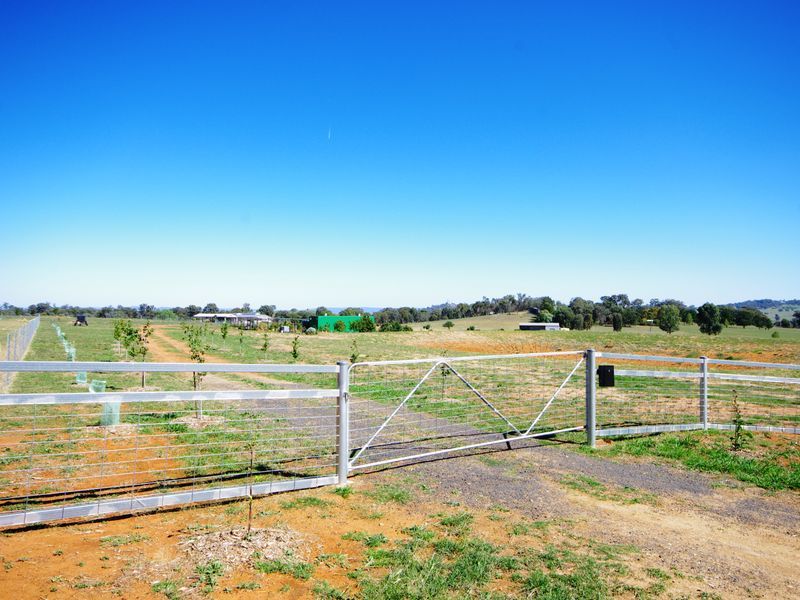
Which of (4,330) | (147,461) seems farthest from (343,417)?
(4,330)

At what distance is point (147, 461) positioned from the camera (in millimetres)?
8047

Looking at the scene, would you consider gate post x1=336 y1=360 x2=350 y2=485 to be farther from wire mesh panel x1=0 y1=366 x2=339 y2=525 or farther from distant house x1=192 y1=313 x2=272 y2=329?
distant house x1=192 y1=313 x2=272 y2=329

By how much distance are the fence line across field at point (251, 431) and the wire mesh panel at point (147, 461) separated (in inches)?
0.9

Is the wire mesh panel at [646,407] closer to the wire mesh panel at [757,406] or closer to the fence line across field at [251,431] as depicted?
the fence line across field at [251,431]

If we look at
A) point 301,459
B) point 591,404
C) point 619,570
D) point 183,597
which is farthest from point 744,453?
point 183,597

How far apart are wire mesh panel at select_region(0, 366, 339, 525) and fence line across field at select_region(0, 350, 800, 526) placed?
0.02m

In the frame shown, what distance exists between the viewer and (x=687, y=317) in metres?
109

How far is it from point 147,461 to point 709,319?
98182 millimetres

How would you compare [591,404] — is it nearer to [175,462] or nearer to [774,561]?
[774,561]

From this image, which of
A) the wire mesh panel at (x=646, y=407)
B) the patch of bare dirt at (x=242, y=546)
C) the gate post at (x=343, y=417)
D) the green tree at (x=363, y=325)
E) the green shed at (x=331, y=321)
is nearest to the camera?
the patch of bare dirt at (x=242, y=546)

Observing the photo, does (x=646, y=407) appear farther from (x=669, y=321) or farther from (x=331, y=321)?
(x=669, y=321)

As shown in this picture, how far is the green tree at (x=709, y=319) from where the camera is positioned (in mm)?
83875

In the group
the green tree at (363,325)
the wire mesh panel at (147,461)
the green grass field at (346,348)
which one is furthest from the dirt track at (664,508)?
the green tree at (363,325)

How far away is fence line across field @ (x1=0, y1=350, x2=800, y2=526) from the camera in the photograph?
6087 mm
